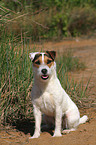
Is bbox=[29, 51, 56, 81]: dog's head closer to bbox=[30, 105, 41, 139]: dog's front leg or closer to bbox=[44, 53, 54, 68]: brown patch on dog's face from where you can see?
bbox=[44, 53, 54, 68]: brown patch on dog's face

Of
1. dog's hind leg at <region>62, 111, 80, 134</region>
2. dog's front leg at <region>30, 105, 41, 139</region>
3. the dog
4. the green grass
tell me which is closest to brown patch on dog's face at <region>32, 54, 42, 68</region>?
the dog

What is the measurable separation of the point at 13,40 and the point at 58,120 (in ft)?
6.25

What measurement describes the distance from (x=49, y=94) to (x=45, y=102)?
15 centimetres

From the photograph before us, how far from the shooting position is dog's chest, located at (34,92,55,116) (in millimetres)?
4117

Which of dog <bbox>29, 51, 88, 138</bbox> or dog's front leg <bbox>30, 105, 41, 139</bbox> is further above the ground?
dog <bbox>29, 51, 88, 138</bbox>

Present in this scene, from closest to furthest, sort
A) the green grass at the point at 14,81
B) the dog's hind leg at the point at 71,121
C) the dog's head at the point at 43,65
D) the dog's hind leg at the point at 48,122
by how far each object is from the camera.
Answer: the dog's head at the point at 43,65 → the dog's hind leg at the point at 71,121 → the dog's hind leg at the point at 48,122 → the green grass at the point at 14,81

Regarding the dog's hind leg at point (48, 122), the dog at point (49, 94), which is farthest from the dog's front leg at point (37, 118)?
the dog's hind leg at point (48, 122)

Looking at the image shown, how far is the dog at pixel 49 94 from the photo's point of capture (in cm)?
395

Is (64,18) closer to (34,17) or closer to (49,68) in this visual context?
(34,17)

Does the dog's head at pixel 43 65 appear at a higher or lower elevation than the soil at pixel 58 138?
higher

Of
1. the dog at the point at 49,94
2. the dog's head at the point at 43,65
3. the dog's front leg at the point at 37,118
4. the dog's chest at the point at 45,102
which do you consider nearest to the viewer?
the dog's head at the point at 43,65

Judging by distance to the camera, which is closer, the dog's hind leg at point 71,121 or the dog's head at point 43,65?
the dog's head at point 43,65

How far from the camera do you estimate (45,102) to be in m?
4.13

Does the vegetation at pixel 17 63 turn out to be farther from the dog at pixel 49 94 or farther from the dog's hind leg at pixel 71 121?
the dog's hind leg at pixel 71 121
